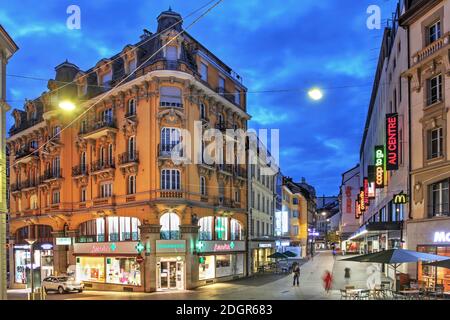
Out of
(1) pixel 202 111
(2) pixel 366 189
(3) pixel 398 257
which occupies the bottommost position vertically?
(3) pixel 398 257

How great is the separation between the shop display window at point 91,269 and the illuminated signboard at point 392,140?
22.6 m

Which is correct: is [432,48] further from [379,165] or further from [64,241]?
[64,241]

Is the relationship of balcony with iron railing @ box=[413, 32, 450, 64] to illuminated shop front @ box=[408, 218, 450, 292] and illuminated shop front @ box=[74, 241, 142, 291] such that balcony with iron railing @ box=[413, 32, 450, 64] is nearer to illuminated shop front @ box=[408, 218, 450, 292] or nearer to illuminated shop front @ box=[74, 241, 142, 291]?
illuminated shop front @ box=[408, 218, 450, 292]

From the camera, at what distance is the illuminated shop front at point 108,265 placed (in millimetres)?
33344

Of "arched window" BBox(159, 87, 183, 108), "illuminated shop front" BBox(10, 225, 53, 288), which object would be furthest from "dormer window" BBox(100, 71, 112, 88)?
"illuminated shop front" BBox(10, 225, 53, 288)

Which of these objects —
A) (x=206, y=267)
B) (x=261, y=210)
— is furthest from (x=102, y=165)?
(x=261, y=210)

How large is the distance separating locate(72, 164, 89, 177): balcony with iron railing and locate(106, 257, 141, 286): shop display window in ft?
26.2

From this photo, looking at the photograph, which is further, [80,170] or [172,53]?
[80,170]

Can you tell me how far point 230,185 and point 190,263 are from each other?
9.51m

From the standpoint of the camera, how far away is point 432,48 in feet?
75.9

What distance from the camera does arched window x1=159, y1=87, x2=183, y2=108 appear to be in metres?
33.3

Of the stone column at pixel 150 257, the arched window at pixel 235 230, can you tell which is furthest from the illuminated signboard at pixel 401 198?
the arched window at pixel 235 230

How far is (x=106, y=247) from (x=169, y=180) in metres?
7.77

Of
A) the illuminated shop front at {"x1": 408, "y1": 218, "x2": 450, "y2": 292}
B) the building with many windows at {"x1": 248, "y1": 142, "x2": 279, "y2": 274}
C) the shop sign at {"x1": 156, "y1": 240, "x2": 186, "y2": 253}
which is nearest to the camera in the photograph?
the illuminated shop front at {"x1": 408, "y1": 218, "x2": 450, "y2": 292}
